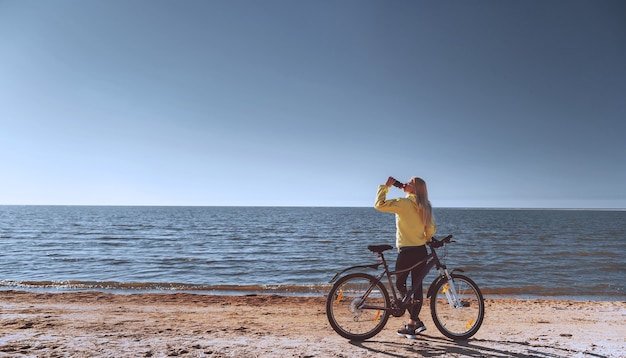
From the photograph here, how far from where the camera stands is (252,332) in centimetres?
628

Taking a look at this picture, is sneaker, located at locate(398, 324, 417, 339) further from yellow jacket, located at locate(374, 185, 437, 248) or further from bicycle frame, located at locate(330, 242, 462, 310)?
yellow jacket, located at locate(374, 185, 437, 248)

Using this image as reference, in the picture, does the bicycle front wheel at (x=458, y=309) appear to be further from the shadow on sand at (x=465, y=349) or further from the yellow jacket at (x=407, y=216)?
the yellow jacket at (x=407, y=216)

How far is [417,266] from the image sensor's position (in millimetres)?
5641

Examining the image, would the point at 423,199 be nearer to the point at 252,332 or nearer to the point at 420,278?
the point at 420,278

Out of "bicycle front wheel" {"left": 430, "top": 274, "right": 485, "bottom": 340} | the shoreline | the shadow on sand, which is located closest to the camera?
the shadow on sand

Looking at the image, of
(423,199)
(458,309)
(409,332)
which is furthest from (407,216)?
(409,332)

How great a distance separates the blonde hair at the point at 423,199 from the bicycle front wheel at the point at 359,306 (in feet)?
3.81

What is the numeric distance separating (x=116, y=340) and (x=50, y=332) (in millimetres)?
1364

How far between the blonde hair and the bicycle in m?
0.33

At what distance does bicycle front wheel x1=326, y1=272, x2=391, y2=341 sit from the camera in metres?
5.67

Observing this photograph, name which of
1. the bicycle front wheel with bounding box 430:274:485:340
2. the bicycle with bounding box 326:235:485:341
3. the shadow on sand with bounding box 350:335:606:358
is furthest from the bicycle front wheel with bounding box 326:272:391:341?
the bicycle front wheel with bounding box 430:274:485:340

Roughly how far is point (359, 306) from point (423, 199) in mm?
1814

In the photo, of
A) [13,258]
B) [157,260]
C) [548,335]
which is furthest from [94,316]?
[13,258]

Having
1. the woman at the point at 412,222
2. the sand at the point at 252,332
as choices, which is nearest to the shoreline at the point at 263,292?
the sand at the point at 252,332
